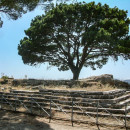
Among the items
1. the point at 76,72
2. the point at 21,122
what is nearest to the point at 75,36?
the point at 76,72

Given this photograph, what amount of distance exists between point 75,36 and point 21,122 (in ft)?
39.5

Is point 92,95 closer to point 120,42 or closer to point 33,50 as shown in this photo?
point 120,42

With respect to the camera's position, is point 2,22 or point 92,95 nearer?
point 92,95

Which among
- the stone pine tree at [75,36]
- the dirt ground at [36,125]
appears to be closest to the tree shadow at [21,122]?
the dirt ground at [36,125]

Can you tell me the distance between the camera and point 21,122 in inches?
279

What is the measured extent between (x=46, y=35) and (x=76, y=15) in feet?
11.8

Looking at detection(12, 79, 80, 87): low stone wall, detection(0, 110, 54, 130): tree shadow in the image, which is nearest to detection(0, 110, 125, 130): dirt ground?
detection(0, 110, 54, 130): tree shadow

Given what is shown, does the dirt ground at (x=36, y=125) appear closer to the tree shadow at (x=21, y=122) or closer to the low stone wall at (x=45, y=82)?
the tree shadow at (x=21, y=122)

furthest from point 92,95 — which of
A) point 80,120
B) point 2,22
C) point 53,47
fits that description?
point 53,47

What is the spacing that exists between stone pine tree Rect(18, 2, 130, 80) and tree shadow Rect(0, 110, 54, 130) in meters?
9.18

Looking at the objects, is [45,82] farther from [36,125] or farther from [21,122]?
[36,125]

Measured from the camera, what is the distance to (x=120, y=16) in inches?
674

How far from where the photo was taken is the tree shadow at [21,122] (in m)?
6.37

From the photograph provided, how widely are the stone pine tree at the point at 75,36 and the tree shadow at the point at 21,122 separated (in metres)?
9.18
